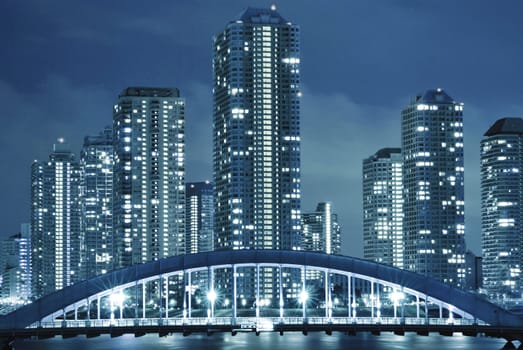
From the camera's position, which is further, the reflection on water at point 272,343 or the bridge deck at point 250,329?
the reflection on water at point 272,343

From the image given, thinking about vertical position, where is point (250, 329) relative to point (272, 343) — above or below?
above

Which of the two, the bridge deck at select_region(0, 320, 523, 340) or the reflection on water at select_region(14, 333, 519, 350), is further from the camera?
the reflection on water at select_region(14, 333, 519, 350)

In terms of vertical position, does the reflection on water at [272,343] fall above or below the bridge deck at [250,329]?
below

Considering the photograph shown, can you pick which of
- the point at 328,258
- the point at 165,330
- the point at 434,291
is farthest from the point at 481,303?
the point at 165,330

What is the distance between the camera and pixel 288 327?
389 feet

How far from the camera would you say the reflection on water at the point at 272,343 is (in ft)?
512

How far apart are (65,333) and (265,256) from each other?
80.2 feet

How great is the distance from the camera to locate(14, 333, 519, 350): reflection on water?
512ft

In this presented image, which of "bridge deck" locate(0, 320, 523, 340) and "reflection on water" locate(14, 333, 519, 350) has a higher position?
"bridge deck" locate(0, 320, 523, 340)

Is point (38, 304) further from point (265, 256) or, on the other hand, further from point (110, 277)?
point (265, 256)

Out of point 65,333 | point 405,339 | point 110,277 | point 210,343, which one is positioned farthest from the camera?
point 405,339

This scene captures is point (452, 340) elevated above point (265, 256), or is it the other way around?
point (265, 256)

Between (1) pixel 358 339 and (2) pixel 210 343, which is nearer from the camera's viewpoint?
(2) pixel 210 343

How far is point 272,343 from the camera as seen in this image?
169875 mm
